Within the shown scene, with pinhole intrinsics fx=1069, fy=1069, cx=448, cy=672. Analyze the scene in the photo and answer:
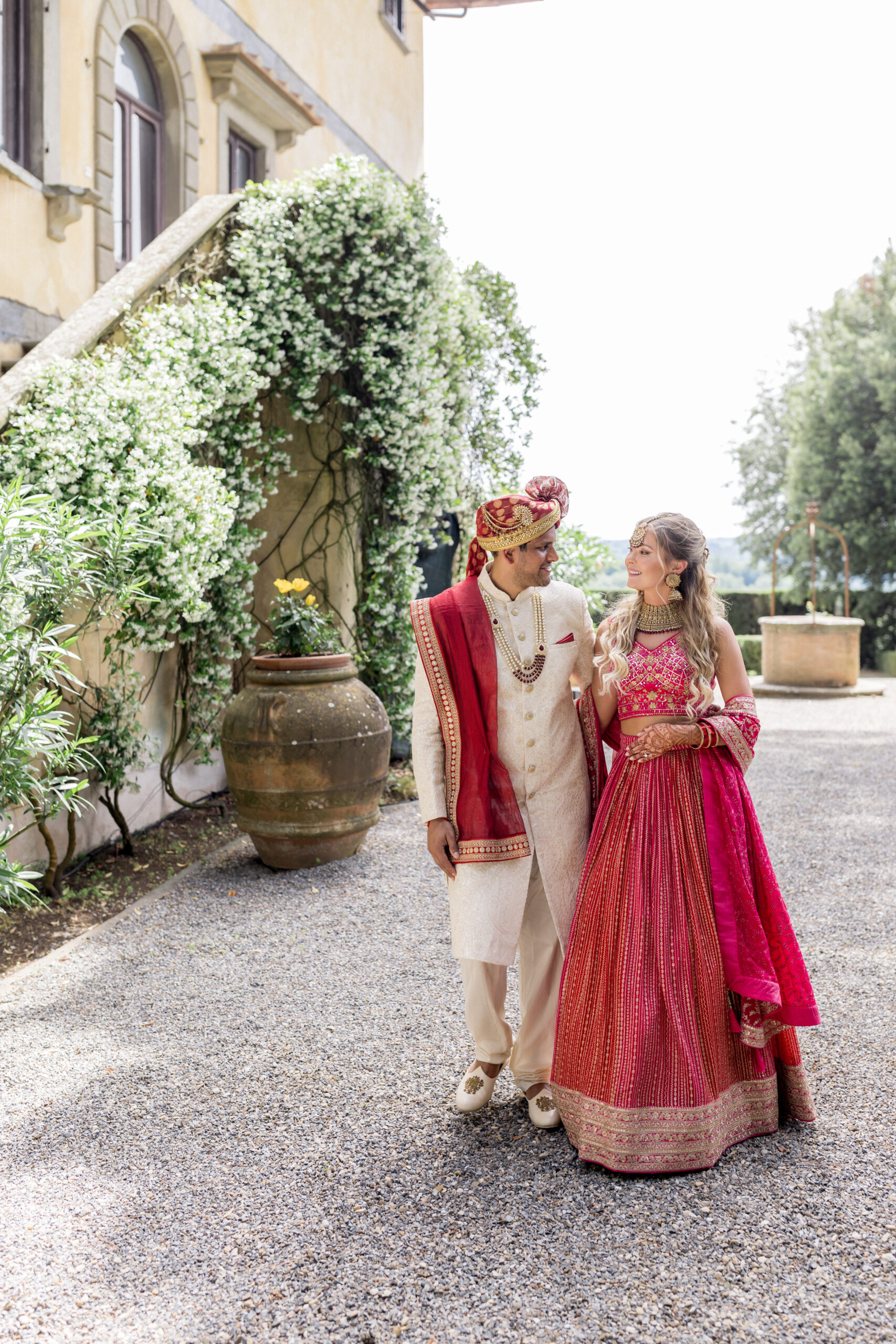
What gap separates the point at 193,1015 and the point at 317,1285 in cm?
159

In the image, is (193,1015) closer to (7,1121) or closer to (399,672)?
(7,1121)

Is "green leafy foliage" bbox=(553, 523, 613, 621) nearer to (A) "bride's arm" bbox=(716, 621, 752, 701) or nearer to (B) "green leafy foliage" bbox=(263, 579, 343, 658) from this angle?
(B) "green leafy foliage" bbox=(263, 579, 343, 658)

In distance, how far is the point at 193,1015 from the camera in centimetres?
366

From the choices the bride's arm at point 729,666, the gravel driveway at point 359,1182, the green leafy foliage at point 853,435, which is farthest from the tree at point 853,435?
the bride's arm at point 729,666

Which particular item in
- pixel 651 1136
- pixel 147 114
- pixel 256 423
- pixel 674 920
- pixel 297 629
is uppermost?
pixel 147 114


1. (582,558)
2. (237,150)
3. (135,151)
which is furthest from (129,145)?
(582,558)

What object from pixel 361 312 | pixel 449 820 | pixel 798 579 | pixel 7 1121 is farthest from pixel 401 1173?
pixel 798 579

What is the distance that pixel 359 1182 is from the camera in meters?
2.59

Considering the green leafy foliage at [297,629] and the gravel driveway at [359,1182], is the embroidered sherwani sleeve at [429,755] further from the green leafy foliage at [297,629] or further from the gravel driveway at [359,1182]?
the green leafy foliage at [297,629]

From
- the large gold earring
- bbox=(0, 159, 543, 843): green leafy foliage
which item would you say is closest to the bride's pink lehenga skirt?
the large gold earring

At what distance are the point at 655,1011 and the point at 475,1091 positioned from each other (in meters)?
0.64

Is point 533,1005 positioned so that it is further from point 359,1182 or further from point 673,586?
point 673,586

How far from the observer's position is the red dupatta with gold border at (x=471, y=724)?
108 inches

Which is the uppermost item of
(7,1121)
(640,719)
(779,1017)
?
(640,719)
